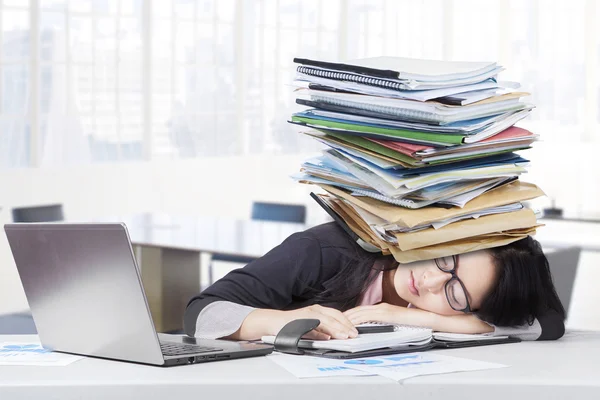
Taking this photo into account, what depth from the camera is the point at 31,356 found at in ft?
5.40

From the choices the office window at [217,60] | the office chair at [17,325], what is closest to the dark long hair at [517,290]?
the office chair at [17,325]

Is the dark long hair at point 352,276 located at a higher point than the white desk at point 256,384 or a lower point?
higher

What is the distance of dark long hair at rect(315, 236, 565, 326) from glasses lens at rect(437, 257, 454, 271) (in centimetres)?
9

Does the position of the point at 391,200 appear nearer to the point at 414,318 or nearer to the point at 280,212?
the point at 414,318

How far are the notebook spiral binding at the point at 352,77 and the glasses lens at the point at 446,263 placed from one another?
0.37 m

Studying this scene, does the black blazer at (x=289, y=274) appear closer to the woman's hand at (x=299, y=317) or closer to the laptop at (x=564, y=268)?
the woman's hand at (x=299, y=317)

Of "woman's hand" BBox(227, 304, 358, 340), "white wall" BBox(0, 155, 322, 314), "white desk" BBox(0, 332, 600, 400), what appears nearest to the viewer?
"white desk" BBox(0, 332, 600, 400)

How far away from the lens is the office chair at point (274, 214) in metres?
5.89

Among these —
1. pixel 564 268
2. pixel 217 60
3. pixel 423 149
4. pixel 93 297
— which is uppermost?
pixel 217 60

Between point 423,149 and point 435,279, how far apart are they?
0.28m

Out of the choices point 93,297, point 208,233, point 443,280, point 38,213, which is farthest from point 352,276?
point 38,213

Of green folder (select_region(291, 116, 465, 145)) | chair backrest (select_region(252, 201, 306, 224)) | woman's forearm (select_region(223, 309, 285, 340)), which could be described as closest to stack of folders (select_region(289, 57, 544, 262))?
green folder (select_region(291, 116, 465, 145))

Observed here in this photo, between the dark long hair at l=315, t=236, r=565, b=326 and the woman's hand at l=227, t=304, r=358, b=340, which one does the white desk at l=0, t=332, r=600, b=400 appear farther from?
the dark long hair at l=315, t=236, r=565, b=326

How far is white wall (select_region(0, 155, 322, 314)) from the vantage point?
21.8ft
